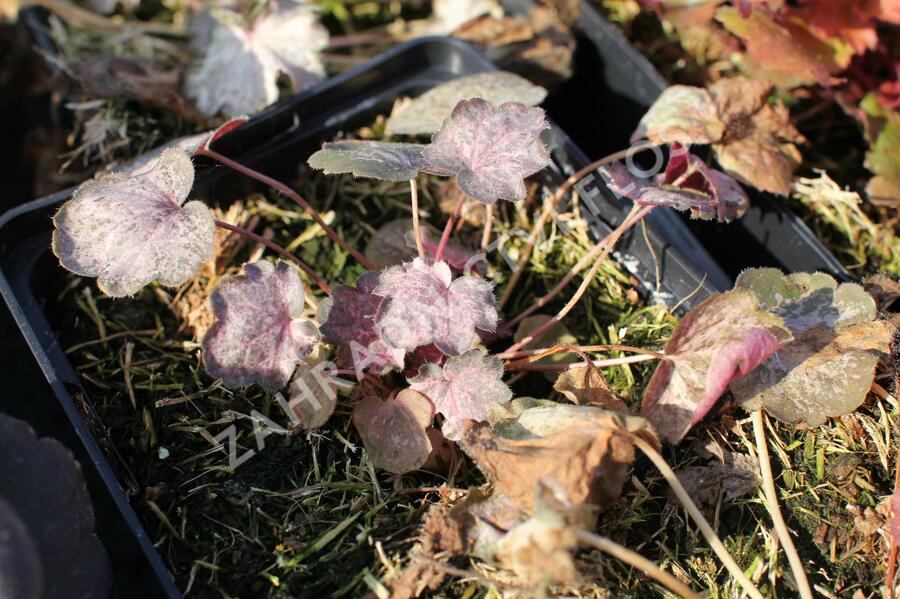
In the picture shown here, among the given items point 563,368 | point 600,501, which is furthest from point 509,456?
point 563,368

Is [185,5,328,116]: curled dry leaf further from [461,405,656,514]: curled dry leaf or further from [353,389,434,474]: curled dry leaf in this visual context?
[461,405,656,514]: curled dry leaf

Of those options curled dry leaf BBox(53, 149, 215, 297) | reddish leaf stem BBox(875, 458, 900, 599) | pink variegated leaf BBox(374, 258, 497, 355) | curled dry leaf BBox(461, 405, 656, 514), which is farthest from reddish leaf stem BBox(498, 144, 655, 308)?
reddish leaf stem BBox(875, 458, 900, 599)

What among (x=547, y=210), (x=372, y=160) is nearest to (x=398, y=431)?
(x=372, y=160)

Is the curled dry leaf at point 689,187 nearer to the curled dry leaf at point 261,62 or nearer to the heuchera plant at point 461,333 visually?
the heuchera plant at point 461,333

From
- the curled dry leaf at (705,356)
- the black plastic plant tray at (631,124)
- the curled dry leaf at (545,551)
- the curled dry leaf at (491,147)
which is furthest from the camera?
the black plastic plant tray at (631,124)

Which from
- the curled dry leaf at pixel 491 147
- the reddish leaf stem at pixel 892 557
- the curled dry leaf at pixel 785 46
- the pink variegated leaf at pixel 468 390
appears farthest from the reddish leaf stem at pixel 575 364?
the curled dry leaf at pixel 785 46

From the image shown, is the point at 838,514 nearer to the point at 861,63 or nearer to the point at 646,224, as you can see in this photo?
the point at 646,224
